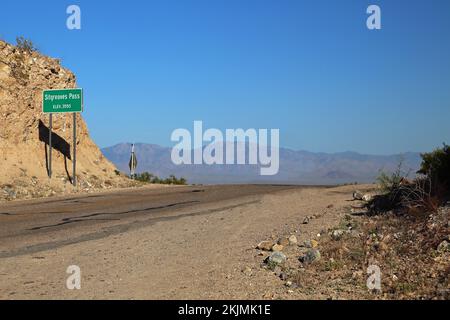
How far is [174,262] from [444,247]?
4201 millimetres

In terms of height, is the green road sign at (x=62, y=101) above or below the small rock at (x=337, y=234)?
above

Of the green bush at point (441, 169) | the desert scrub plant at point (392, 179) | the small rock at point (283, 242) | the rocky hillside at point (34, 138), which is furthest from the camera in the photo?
the rocky hillside at point (34, 138)

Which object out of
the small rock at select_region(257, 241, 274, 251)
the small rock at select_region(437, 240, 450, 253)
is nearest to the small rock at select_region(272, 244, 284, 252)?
the small rock at select_region(257, 241, 274, 251)

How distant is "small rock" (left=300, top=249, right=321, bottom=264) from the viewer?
7.37 meters

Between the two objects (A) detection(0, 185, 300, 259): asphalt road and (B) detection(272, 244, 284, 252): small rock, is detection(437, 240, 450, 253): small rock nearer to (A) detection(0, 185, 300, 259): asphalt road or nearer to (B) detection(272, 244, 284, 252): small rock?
(B) detection(272, 244, 284, 252): small rock

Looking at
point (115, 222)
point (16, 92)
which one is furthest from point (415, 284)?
point (16, 92)

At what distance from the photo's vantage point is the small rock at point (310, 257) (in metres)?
7.37

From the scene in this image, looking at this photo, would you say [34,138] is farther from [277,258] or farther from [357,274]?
[357,274]

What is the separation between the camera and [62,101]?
74.6 feet

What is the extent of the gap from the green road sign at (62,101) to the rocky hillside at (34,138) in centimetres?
187

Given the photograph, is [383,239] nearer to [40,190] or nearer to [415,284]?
[415,284]

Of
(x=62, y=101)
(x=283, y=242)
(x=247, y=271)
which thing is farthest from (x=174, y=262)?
(x=62, y=101)

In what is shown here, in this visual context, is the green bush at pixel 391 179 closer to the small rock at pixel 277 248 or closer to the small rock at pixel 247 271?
the small rock at pixel 277 248

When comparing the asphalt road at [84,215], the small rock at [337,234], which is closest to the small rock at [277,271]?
the small rock at [337,234]
